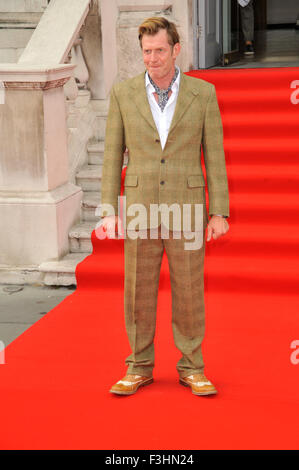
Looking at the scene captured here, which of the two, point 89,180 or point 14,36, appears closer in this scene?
point 89,180

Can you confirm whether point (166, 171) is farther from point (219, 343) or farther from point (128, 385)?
point (219, 343)

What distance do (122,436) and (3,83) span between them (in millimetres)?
3267

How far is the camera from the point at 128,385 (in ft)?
12.5

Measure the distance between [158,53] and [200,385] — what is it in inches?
64.0

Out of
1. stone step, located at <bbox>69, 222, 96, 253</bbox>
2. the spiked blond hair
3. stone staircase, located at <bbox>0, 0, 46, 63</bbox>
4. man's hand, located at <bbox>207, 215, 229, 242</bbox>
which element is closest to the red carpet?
stone step, located at <bbox>69, 222, 96, 253</bbox>

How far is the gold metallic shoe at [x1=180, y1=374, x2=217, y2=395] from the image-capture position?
3.77 m

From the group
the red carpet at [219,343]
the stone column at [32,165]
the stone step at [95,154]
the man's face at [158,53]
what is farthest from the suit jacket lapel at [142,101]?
the stone step at [95,154]

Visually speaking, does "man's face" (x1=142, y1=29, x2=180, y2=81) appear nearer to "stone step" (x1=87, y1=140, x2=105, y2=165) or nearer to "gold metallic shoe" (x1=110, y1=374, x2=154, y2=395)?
"gold metallic shoe" (x1=110, y1=374, x2=154, y2=395)

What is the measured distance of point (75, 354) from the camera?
443cm

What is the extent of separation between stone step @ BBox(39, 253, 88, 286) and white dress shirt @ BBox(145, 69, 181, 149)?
8.06 ft

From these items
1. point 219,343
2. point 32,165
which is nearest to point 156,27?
point 219,343

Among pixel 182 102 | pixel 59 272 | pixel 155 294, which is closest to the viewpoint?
pixel 182 102
